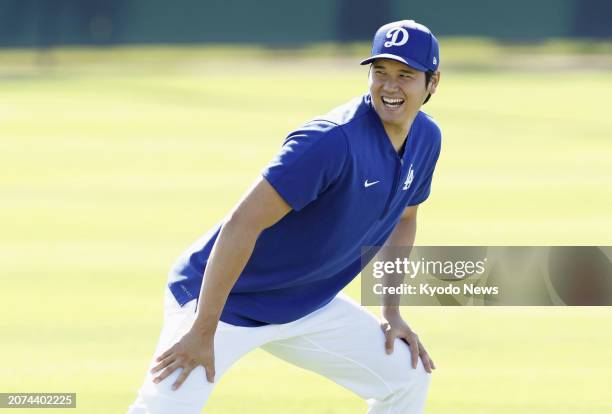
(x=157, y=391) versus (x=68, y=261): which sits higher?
(x=157, y=391)

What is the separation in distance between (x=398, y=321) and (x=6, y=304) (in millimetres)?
4003

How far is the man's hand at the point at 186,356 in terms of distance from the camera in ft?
15.2

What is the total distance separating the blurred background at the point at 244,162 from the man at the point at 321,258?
1194 mm

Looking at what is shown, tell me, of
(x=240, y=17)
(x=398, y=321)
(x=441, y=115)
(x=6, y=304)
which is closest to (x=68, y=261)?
(x=6, y=304)

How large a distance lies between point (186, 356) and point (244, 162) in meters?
10.1

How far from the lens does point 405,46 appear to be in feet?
15.7

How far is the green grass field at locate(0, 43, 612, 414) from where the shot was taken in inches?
271

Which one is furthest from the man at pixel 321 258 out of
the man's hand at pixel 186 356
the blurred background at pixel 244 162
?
the blurred background at pixel 244 162

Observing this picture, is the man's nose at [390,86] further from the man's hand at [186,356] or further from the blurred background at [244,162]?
the blurred background at [244,162]

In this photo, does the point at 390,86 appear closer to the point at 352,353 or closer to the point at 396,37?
the point at 396,37

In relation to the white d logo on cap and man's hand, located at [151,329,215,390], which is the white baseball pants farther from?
the white d logo on cap

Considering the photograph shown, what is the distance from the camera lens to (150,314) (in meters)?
8.26

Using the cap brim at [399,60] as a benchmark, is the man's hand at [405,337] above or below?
below

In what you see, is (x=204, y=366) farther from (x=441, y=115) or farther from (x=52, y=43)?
(x=52, y=43)
